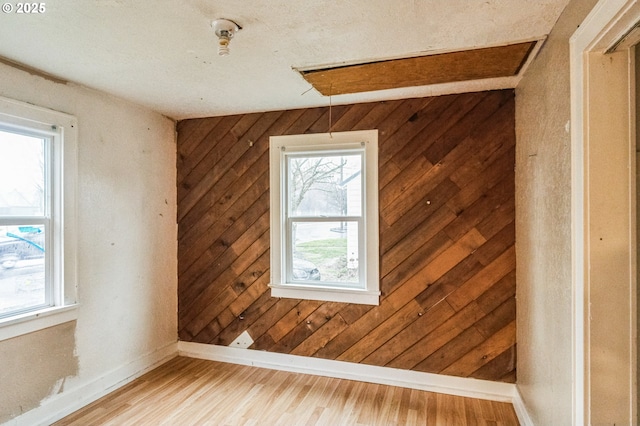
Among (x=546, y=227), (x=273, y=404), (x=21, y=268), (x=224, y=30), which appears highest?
(x=224, y=30)

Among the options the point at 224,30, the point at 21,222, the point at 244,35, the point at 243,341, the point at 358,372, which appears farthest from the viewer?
the point at 243,341

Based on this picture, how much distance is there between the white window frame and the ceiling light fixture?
1.44 meters

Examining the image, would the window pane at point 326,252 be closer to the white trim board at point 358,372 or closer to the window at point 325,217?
the window at point 325,217

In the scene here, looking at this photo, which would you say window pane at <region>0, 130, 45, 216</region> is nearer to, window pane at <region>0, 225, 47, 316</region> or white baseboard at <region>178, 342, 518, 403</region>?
window pane at <region>0, 225, 47, 316</region>

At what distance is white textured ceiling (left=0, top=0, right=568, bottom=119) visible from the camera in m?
1.52

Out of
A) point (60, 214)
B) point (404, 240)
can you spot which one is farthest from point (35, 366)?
point (404, 240)

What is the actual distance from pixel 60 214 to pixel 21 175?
0.33 metres

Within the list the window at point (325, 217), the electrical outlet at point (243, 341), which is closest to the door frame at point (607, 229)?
the window at point (325, 217)

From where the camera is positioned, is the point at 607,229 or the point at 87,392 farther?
the point at 87,392

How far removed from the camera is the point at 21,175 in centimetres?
221

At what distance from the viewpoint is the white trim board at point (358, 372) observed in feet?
8.46

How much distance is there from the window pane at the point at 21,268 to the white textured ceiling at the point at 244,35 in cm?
107

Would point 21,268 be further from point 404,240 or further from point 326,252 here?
point 404,240

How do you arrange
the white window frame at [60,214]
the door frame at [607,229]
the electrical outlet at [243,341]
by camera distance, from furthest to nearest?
the electrical outlet at [243,341], the white window frame at [60,214], the door frame at [607,229]
